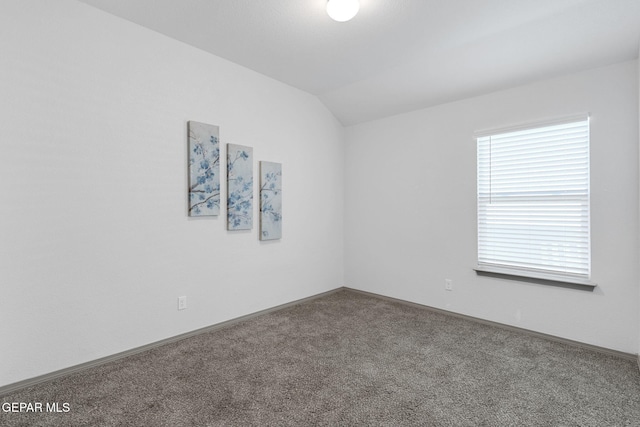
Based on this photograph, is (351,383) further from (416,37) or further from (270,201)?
(416,37)

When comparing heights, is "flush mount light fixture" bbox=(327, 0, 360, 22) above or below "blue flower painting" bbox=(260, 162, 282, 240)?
above

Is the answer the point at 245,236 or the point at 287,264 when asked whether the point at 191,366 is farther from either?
the point at 287,264

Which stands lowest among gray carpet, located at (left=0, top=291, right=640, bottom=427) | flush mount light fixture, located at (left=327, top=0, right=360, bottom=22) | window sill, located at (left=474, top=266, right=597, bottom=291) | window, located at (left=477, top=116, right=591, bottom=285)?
gray carpet, located at (left=0, top=291, right=640, bottom=427)

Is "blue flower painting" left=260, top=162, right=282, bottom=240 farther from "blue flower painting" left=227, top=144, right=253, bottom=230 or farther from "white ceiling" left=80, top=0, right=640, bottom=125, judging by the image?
"white ceiling" left=80, top=0, right=640, bottom=125

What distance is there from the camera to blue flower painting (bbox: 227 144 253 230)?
3.34 meters

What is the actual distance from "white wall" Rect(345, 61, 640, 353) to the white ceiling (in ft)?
0.86

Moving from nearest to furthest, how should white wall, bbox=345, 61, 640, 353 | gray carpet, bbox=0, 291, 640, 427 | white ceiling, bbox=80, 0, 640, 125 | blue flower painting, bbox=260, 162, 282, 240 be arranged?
gray carpet, bbox=0, 291, 640, 427
white ceiling, bbox=80, 0, 640, 125
white wall, bbox=345, 61, 640, 353
blue flower painting, bbox=260, 162, 282, 240

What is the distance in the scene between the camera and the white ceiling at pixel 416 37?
94.0 inches

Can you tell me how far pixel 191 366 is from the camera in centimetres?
246

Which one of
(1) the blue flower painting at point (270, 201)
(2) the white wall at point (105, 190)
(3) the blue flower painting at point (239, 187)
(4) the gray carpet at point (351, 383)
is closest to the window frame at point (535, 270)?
(4) the gray carpet at point (351, 383)

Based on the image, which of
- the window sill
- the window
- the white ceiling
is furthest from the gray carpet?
the white ceiling

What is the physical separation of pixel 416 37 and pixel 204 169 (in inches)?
91.2

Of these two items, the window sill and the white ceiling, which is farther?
the window sill

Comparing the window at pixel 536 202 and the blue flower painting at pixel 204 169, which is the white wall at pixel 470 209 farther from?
the blue flower painting at pixel 204 169
